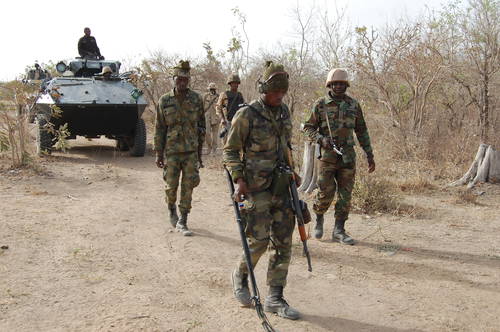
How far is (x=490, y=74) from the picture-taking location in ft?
31.4

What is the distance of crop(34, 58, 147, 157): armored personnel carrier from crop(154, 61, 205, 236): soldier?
14.6 ft

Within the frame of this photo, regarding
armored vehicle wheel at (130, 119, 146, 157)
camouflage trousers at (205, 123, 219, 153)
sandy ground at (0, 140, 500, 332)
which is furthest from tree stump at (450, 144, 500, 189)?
armored vehicle wheel at (130, 119, 146, 157)

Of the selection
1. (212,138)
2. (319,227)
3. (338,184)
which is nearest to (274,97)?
(338,184)

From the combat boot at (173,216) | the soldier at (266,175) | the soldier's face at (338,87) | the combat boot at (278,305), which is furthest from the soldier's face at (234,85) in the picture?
the combat boot at (278,305)

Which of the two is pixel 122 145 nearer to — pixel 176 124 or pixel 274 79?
pixel 176 124

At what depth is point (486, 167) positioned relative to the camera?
7492 mm

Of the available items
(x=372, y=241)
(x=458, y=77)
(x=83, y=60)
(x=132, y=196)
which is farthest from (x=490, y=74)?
(x=83, y=60)

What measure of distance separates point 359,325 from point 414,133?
285 inches

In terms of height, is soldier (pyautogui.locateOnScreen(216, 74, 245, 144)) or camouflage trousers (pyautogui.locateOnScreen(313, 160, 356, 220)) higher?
soldier (pyautogui.locateOnScreen(216, 74, 245, 144))

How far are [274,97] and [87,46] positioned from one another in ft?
31.6

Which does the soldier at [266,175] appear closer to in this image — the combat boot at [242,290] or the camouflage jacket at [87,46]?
the combat boot at [242,290]

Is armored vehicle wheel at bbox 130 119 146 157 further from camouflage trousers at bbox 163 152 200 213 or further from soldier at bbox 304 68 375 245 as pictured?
soldier at bbox 304 68 375 245

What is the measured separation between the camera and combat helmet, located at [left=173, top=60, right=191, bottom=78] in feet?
16.9

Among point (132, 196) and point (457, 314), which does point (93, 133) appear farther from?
point (457, 314)
